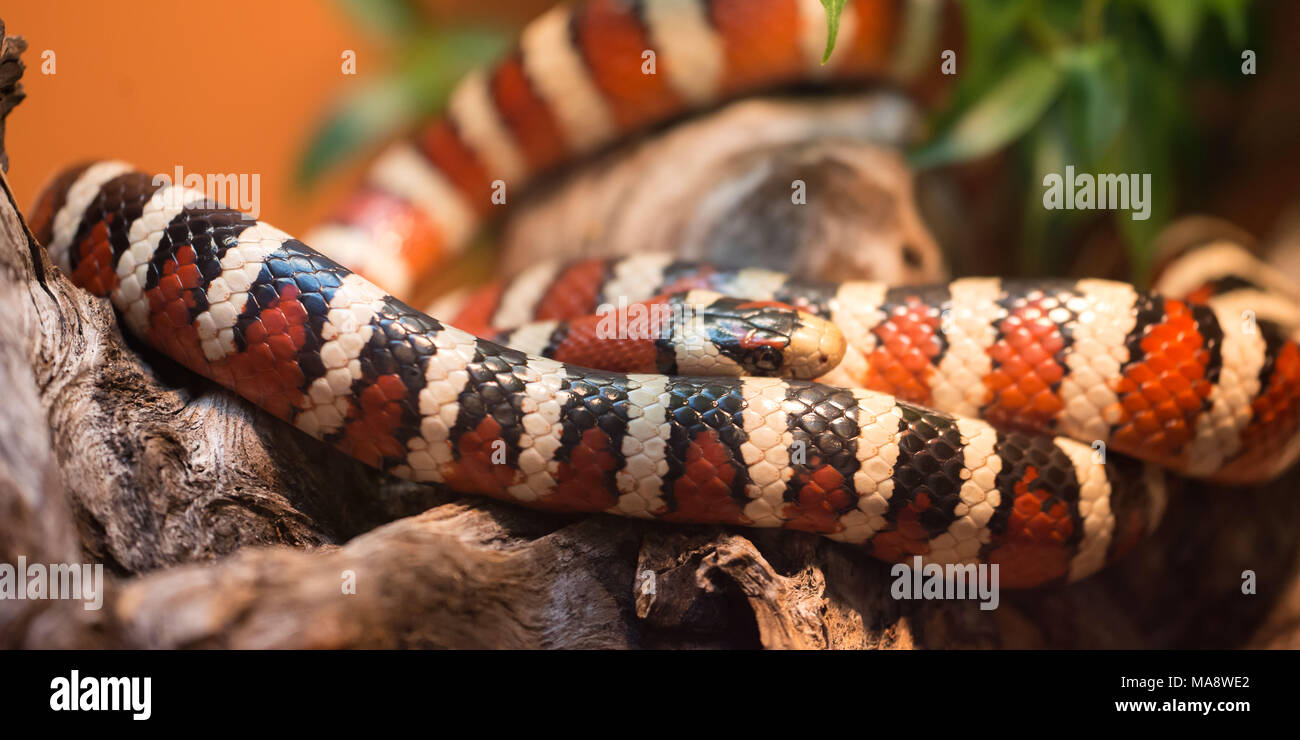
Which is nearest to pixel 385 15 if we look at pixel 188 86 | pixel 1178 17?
pixel 188 86

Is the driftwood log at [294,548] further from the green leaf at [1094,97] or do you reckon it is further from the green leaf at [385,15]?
the green leaf at [385,15]

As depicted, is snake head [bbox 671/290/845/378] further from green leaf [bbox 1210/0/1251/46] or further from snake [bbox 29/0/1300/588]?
green leaf [bbox 1210/0/1251/46]

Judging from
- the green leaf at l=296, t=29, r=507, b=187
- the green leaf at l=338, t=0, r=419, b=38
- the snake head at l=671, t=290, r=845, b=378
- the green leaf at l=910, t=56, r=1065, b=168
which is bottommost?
the snake head at l=671, t=290, r=845, b=378

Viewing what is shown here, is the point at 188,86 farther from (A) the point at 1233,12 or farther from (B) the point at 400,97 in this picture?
(A) the point at 1233,12

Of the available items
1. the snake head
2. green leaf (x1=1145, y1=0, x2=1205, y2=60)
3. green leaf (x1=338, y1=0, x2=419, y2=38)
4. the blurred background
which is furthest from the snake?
green leaf (x1=338, y1=0, x2=419, y2=38)
